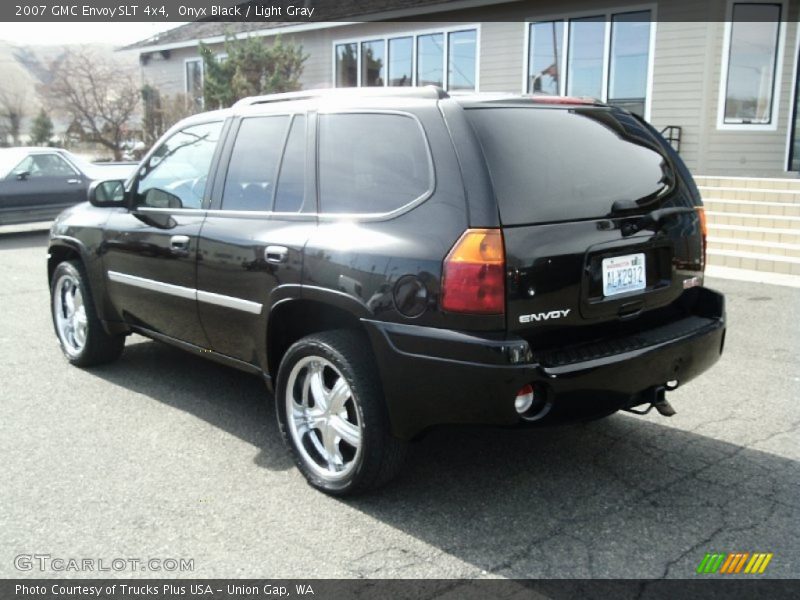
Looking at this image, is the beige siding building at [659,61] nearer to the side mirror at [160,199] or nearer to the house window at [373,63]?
the house window at [373,63]

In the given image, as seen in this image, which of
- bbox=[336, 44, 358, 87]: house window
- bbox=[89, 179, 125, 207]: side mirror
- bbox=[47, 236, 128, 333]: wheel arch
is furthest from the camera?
bbox=[336, 44, 358, 87]: house window

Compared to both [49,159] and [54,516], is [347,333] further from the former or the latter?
[49,159]

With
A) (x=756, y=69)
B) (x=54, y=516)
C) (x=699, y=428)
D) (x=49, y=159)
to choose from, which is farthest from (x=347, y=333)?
(x=49, y=159)

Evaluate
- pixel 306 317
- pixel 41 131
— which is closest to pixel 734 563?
pixel 306 317

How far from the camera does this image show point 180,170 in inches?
186

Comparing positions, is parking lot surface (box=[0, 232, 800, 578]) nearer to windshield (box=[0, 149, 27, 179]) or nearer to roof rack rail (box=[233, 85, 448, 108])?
roof rack rail (box=[233, 85, 448, 108])

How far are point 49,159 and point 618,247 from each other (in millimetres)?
14265

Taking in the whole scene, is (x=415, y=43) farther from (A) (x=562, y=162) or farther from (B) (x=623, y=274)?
(B) (x=623, y=274)

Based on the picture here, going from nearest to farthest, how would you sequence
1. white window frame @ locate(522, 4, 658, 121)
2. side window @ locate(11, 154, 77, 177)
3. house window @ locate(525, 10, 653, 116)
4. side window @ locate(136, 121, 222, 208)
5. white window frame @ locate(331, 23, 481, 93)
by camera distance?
1. side window @ locate(136, 121, 222, 208)
2. white window frame @ locate(522, 4, 658, 121)
3. house window @ locate(525, 10, 653, 116)
4. side window @ locate(11, 154, 77, 177)
5. white window frame @ locate(331, 23, 481, 93)

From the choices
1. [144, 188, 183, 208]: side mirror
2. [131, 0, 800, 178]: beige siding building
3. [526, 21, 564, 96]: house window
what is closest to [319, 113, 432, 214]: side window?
[144, 188, 183, 208]: side mirror

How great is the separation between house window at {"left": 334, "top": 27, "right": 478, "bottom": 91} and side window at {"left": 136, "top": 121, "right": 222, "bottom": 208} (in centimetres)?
1230

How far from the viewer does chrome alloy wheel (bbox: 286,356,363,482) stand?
356 cm

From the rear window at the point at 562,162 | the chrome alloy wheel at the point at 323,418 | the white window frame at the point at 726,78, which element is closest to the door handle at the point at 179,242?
the chrome alloy wheel at the point at 323,418

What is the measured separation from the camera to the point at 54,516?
3.43 meters
